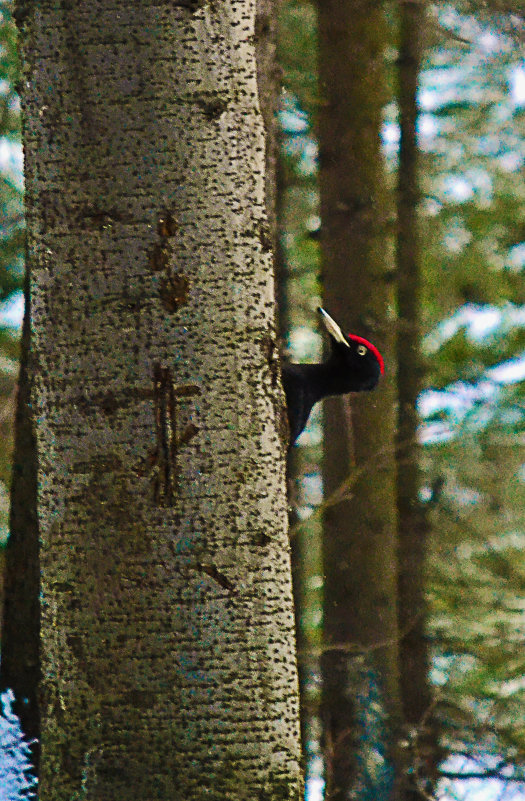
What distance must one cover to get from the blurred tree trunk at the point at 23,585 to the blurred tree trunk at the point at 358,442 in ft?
5.41

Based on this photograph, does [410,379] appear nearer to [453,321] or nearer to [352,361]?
[453,321]

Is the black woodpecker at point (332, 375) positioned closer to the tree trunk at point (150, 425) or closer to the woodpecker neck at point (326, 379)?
the woodpecker neck at point (326, 379)

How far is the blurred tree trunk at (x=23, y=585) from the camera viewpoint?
368cm

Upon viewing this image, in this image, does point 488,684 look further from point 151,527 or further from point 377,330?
point 151,527

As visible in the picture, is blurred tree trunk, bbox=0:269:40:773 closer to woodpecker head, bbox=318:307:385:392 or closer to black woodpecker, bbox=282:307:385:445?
black woodpecker, bbox=282:307:385:445

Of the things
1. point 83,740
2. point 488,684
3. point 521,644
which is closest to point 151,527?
point 83,740

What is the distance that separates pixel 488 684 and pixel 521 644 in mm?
600

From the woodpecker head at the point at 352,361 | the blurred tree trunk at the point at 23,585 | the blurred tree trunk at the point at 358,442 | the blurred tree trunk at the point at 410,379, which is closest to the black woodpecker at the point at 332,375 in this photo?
the woodpecker head at the point at 352,361

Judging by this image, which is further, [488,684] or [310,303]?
[310,303]

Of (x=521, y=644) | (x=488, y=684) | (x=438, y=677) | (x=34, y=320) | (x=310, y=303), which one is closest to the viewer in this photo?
(x=34, y=320)

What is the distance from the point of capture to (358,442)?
4.99 m

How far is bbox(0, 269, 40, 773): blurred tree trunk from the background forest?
1.67 metres

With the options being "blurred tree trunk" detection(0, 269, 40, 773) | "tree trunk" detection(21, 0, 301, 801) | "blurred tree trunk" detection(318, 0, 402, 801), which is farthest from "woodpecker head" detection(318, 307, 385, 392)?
"tree trunk" detection(21, 0, 301, 801)

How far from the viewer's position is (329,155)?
16.8 feet
